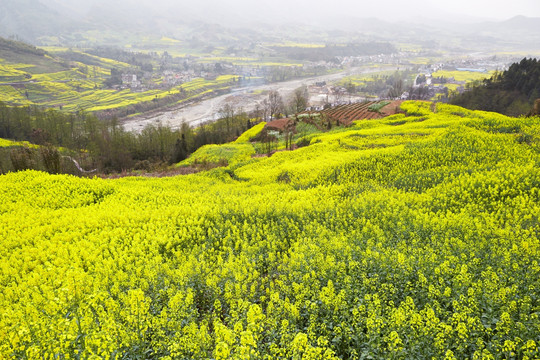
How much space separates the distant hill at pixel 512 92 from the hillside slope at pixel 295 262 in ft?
170

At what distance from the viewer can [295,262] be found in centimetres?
876

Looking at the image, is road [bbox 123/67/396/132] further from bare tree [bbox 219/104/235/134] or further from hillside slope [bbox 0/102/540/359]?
hillside slope [bbox 0/102/540/359]

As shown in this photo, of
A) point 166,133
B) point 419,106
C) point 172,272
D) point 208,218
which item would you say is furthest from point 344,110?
point 172,272

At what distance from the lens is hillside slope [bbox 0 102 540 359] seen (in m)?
5.41

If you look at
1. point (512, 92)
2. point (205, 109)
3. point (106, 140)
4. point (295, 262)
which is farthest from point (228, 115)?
point (295, 262)

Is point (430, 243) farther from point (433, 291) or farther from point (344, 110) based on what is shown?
point (344, 110)

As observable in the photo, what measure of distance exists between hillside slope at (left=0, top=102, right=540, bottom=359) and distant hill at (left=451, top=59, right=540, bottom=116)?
170 ft

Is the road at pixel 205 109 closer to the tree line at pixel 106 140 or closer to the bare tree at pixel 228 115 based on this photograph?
the bare tree at pixel 228 115

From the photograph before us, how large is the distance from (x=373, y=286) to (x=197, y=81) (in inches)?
7887

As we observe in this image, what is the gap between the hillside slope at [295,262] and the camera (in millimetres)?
5410

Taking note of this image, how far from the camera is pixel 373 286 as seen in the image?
7000mm

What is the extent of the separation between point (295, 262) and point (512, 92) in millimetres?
79212

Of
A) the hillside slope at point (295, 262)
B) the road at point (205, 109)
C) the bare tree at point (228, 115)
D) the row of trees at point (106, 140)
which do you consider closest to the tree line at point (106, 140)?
the row of trees at point (106, 140)

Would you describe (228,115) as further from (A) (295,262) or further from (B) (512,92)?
(A) (295,262)
